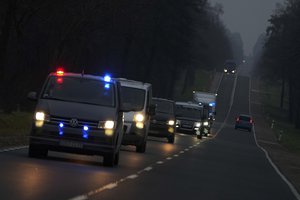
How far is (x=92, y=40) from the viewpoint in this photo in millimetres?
66812

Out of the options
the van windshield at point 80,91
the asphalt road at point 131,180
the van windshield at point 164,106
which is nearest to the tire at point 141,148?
the asphalt road at point 131,180

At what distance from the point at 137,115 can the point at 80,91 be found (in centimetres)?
916

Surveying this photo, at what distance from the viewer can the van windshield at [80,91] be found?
842 inches

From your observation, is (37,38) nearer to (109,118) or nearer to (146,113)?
(146,113)

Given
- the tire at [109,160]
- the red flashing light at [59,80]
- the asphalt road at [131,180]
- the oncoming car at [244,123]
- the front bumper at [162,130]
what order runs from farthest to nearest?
1. the oncoming car at [244,123]
2. the front bumper at [162,130]
3. the red flashing light at [59,80]
4. the tire at [109,160]
5. the asphalt road at [131,180]

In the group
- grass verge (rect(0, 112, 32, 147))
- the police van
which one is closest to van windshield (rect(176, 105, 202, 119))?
grass verge (rect(0, 112, 32, 147))

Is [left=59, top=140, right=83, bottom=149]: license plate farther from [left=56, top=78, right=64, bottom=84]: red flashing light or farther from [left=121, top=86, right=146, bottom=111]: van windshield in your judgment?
[left=121, top=86, right=146, bottom=111]: van windshield

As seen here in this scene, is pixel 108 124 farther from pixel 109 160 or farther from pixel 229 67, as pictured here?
pixel 229 67

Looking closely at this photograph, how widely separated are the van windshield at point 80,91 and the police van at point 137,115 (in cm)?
816

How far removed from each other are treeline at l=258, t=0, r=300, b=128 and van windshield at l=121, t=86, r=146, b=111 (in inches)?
2627

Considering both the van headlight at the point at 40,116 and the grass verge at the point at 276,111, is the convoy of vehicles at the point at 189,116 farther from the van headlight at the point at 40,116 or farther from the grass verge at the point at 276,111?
the grass verge at the point at 276,111

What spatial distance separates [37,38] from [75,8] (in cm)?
1283

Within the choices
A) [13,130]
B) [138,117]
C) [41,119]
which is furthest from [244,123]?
[41,119]

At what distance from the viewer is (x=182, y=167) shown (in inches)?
974
